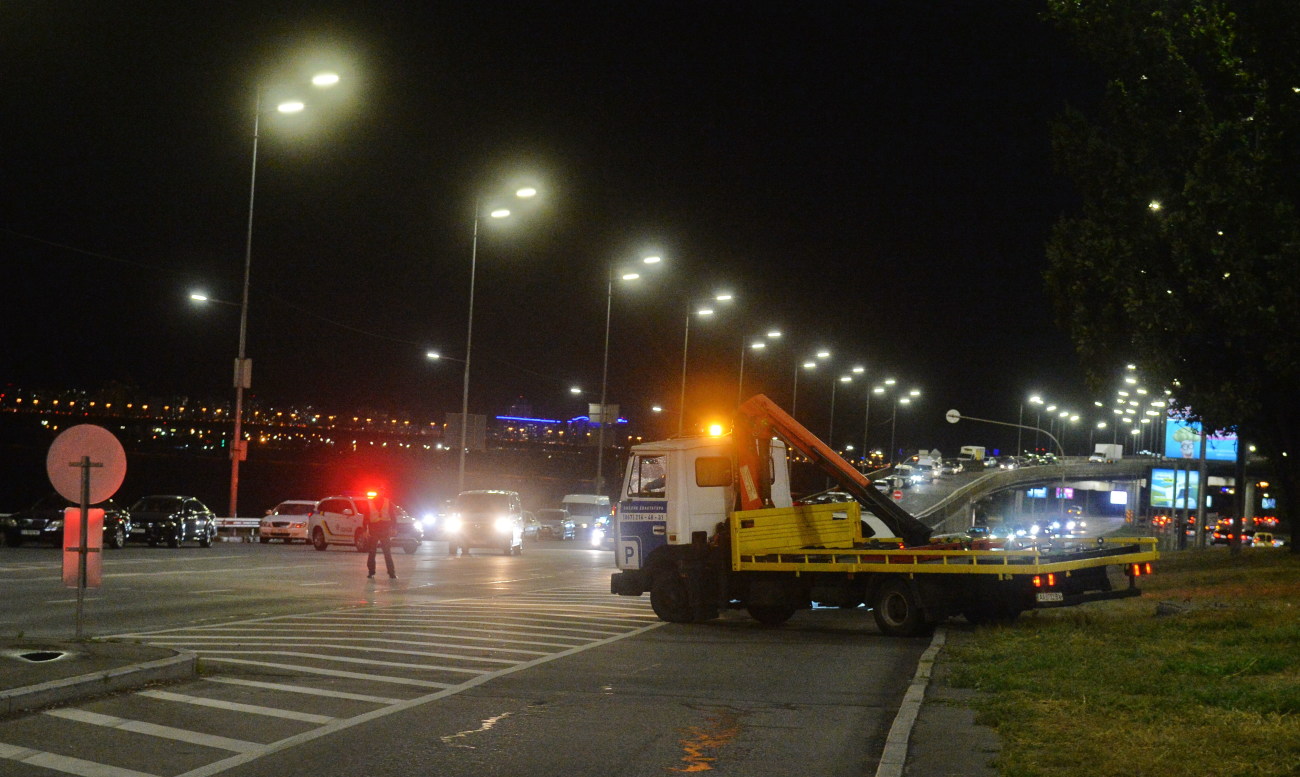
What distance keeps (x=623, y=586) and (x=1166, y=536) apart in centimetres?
5988

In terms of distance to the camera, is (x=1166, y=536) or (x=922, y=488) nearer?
(x=1166, y=536)

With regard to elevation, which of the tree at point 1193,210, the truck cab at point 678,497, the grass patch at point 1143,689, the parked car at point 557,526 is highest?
the tree at point 1193,210

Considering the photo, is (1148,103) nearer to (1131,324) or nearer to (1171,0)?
(1171,0)

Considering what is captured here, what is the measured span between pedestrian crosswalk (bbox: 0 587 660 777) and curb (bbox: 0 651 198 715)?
0.54 feet

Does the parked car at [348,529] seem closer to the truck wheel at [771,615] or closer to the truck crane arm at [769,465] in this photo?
the truck wheel at [771,615]

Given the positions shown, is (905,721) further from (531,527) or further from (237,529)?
(531,527)

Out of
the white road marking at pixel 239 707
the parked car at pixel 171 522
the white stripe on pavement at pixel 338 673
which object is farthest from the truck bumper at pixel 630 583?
the parked car at pixel 171 522

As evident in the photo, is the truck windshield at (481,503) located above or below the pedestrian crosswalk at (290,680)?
above

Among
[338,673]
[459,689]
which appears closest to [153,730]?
[459,689]

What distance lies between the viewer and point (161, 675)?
11.1m

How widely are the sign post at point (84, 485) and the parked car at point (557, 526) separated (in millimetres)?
45336

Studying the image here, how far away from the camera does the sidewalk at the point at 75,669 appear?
9656 mm

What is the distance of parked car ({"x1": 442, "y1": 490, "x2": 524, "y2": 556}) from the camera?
1598 inches

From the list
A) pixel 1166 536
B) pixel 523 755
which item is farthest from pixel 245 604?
pixel 1166 536
